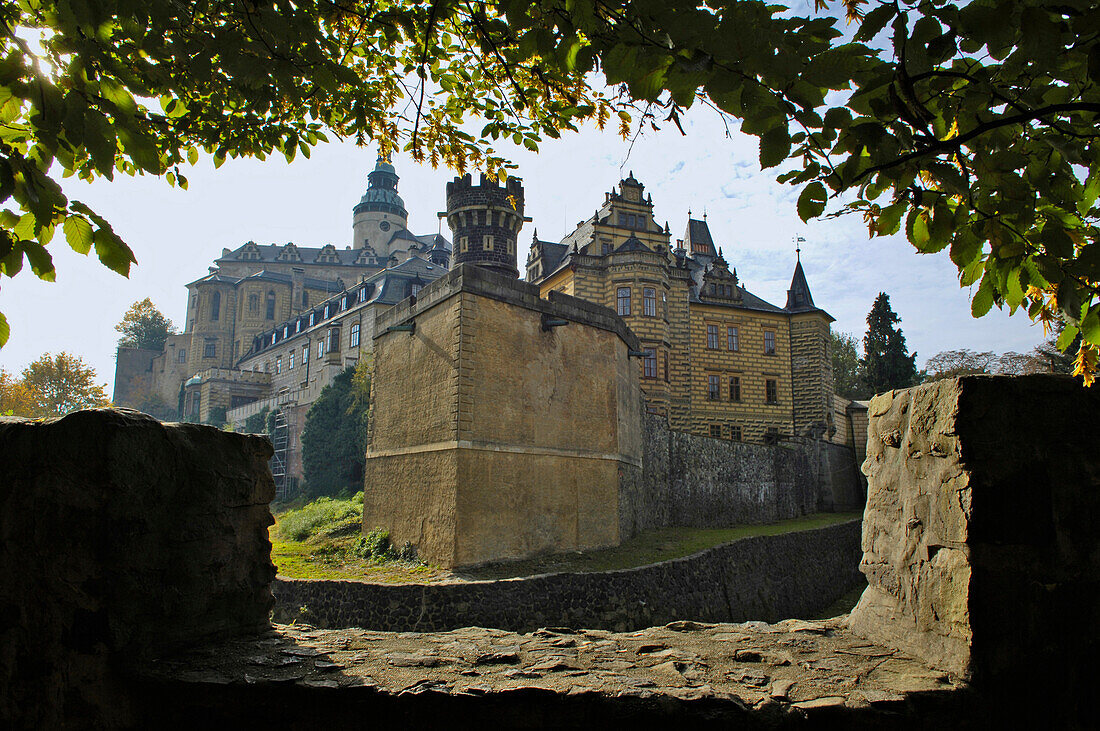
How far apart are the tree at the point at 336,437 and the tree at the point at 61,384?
1990 cm

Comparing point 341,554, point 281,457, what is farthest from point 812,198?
point 281,457

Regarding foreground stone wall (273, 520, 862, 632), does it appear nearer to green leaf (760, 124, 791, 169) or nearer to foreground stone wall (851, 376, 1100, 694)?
foreground stone wall (851, 376, 1100, 694)

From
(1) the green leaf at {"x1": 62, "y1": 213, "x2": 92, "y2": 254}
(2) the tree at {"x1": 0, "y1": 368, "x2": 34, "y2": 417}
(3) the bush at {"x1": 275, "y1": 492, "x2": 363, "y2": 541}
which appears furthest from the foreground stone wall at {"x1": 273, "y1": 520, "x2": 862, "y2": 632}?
(2) the tree at {"x1": 0, "y1": 368, "x2": 34, "y2": 417}

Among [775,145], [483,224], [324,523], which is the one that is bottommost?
[324,523]

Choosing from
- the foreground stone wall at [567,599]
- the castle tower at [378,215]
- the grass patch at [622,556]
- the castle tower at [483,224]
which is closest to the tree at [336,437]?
the castle tower at [483,224]

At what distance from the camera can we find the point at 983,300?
11.5 feet

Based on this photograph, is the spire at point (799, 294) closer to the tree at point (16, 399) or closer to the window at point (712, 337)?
the window at point (712, 337)

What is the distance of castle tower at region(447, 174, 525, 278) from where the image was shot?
3123 centimetres

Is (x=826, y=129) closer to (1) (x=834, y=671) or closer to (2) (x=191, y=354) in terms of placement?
(1) (x=834, y=671)

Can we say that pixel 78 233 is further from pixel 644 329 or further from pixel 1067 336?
pixel 644 329

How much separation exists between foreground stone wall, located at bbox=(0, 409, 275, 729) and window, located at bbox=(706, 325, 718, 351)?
3399 centimetres

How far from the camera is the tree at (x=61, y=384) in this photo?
46.2 metres

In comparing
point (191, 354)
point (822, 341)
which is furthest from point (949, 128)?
point (191, 354)

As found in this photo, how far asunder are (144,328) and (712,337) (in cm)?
6527
